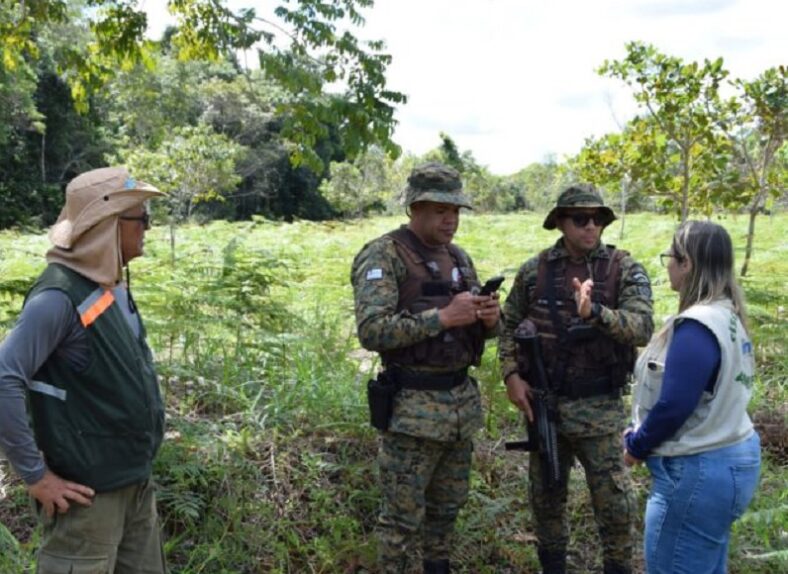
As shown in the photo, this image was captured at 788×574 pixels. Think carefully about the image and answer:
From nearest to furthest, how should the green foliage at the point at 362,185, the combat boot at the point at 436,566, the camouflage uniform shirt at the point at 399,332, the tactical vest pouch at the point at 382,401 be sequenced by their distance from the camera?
the camouflage uniform shirt at the point at 399,332 → the tactical vest pouch at the point at 382,401 → the combat boot at the point at 436,566 → the green foliage at the point at 362,185

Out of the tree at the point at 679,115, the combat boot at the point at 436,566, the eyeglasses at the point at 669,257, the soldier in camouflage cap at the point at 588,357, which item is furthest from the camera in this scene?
the tree at the point at 679,115

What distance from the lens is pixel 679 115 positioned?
8.73m

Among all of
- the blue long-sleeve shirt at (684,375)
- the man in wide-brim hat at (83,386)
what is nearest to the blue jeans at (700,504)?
the blue long-sleeve shirt at (684,375)

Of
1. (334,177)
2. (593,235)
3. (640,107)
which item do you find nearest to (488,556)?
(593,235)

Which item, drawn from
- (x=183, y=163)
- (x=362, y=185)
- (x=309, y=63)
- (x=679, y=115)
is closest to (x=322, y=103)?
(x=309, y=63)

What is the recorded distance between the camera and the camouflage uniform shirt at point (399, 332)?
281cm

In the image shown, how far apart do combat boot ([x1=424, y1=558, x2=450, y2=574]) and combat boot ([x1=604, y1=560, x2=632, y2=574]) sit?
28.5 inches

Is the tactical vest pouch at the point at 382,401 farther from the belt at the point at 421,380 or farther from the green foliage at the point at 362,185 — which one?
the green foliage at the point at 362,185

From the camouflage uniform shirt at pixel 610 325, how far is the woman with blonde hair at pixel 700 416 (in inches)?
24.9

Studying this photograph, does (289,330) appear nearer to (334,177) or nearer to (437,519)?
(437,519)

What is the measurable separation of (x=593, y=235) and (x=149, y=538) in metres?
2.15

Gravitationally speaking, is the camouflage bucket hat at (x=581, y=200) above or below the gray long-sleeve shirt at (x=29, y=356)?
above

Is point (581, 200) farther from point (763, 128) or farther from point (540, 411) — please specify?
point (763, 128)

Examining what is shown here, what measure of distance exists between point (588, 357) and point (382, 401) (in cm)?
93
